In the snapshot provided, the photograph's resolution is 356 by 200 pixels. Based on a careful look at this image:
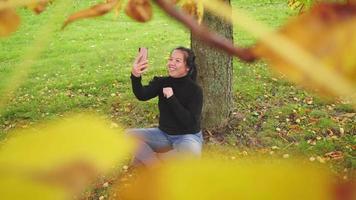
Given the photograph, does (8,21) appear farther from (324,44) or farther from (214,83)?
(214,83)

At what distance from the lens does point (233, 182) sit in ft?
0.83

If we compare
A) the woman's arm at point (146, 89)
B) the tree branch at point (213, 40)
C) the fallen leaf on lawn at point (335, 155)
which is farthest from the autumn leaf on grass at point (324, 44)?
the fallen leaf on lawn at point (335, 155)

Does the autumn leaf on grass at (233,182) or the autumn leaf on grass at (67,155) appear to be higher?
the autumn leaf on grass at (233,182)

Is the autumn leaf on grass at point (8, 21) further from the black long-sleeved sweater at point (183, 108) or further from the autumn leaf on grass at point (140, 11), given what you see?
the black long-sleeved sweater at point (183, 108)

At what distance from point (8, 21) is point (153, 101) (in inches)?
182

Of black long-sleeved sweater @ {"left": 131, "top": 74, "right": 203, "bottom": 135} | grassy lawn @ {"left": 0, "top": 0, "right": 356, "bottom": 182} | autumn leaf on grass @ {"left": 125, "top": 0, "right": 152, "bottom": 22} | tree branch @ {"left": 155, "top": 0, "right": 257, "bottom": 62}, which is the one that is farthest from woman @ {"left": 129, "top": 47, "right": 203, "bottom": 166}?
tree branch @ {"left": 155, "top": 0, "right": 257, "bottom": 62}

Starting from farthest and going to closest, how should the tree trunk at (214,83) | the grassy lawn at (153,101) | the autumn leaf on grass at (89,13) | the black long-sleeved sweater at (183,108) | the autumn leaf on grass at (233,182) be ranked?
the tree trunk at (214,83)
the grassy lawn at (153,101)
the black long-sleeved sweater at (183,108)
the autumn leaf on grass at (89,13)
the autumn leaf on grass at (233,182)

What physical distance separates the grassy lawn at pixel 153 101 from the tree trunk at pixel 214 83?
0.53 feet

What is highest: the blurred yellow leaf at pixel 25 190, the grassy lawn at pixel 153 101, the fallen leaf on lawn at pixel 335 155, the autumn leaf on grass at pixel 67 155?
the autumn leaf on grass at pixel 67 155

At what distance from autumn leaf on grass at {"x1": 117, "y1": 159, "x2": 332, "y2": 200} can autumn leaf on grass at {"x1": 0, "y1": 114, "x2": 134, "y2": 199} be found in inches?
1.7

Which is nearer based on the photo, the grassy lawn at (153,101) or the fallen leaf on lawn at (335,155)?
the fallen leaf on lawn at (335,155)

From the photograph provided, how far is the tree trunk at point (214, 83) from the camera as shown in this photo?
4.43 m

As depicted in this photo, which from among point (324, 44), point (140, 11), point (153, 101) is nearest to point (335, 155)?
point (153, 101)

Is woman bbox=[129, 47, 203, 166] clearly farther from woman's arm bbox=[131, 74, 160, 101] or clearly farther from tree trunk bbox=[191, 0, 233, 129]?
tree trunk bbox=[191, 0, 233, 129]
